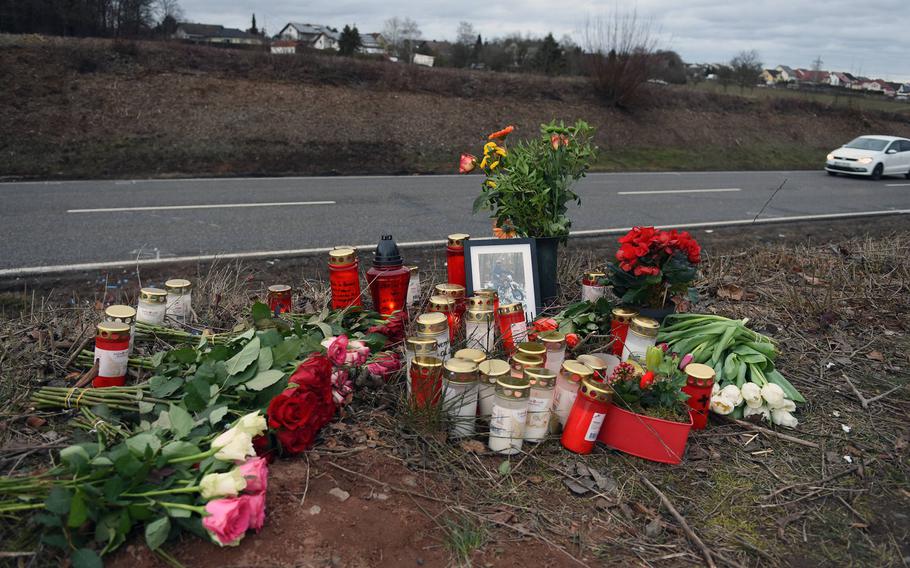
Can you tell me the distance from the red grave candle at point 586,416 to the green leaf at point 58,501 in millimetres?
1728

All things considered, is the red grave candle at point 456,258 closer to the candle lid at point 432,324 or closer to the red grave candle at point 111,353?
the candle lid at point 432,324

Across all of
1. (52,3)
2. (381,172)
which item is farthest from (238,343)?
(52,3)

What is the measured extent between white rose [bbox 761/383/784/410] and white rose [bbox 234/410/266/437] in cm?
220

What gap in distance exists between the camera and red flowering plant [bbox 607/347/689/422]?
258 centimetres

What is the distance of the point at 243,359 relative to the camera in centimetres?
247

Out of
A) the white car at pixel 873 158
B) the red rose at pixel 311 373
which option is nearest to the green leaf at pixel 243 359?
the red rose at pixel 311 373

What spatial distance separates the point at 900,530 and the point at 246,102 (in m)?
14.6

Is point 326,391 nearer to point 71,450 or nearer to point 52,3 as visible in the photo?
point 71,450

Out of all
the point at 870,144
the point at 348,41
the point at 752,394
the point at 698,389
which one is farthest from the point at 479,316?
the point at 348,41

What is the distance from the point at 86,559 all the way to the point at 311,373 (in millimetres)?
858

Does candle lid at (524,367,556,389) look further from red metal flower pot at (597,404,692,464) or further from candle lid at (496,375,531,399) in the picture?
red metal flower pot at (597,404,692,464)

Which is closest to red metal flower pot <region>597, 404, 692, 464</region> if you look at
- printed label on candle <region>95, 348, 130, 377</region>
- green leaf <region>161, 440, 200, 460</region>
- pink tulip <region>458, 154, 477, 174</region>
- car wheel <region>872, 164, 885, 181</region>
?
green leaf <region>161, 440, 200, 460</region>

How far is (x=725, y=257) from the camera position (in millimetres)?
5660

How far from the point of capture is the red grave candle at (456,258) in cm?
359
